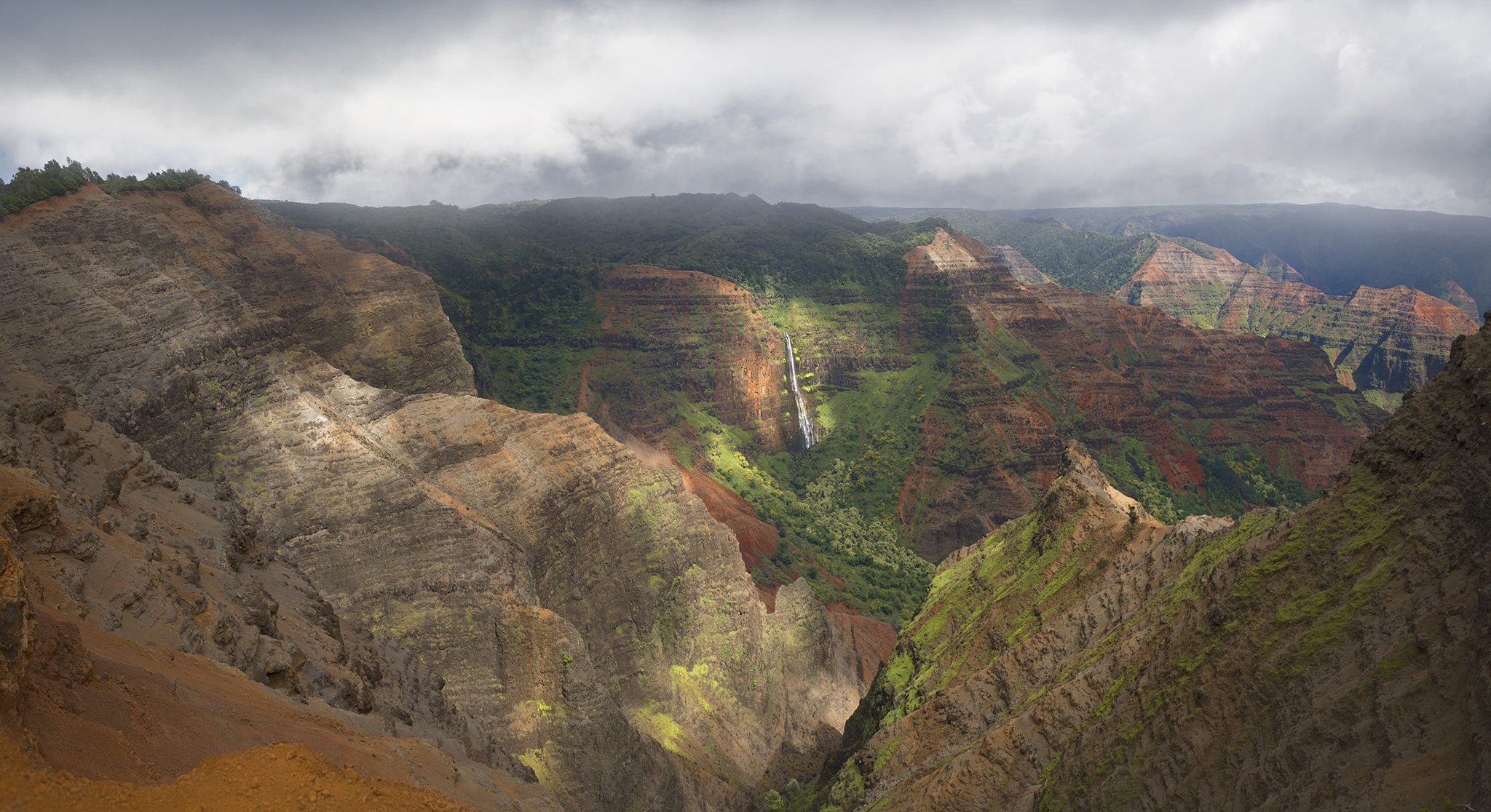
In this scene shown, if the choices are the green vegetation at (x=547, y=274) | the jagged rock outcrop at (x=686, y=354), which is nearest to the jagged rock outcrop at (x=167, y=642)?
the green vegetation at (x=547, y=274)

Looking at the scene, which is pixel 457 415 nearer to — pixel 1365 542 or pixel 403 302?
pixel 403 302

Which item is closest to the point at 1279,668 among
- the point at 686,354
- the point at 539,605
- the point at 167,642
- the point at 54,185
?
the point at 167,642

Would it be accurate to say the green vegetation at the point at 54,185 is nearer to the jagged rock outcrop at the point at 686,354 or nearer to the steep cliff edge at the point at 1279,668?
the steep cliff edge at the point at 1279,668

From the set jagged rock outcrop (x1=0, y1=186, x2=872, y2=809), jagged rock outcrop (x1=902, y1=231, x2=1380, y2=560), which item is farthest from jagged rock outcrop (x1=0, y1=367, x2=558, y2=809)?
jagged rock outcrop (x1=902, y1=231, x2=1380, y2=560)

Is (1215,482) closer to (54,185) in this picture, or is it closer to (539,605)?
(539,605)

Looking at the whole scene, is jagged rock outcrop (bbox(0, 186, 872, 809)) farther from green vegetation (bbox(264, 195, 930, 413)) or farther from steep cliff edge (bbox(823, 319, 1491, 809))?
green vegetation (bbox(264, 195, 930, 413))

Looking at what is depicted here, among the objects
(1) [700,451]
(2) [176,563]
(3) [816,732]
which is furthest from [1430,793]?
(1) [700,451]
